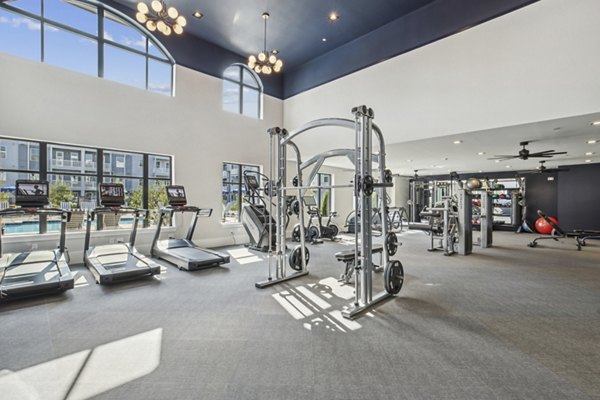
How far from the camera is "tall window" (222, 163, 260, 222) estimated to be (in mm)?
8523

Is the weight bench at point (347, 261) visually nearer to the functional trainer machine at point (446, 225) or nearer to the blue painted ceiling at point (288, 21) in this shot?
the functional trainer machine at point (446, 225)

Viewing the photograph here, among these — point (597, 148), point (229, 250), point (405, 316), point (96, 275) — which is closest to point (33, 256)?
point (96, 275)

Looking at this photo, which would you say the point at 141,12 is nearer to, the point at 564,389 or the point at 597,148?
Result: the point at 564,389

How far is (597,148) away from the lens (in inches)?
318

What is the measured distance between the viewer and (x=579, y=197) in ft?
37.6

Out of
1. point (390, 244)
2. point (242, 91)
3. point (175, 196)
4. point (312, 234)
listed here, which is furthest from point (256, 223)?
point (242, 91)

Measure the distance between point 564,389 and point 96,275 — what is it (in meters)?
5.65

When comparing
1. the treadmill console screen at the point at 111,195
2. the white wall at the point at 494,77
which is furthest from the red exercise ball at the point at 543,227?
the treadmill console screen at the point at 111,195

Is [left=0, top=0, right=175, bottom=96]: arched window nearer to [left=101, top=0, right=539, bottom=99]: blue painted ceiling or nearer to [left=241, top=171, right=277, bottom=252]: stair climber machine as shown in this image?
[left=101, top=0, right=539, bottom=99]: blue painted ceiling

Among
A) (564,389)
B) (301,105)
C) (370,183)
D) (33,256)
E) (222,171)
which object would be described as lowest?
(564,389)

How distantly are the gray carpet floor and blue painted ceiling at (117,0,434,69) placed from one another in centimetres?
596

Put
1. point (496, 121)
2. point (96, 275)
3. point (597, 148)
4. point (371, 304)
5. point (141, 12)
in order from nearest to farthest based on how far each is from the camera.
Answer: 1. point (371, 304)
2. point (96, 275)
3. point (141, 12)
4. point (496, 121)
5. point (597, 148)

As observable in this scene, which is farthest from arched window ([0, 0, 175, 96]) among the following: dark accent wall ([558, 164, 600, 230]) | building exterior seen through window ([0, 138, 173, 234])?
dark accent wall ([558, 164, 600, 230])

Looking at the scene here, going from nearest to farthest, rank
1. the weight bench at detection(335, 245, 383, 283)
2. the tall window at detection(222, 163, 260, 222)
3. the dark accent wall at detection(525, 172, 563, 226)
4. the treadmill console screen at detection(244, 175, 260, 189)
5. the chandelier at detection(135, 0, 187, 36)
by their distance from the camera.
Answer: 1. the weight bench at detection(335, 245, 383, 283)
2. the chandelier at detection(135, 0, 187, 36)
3. the treadmill console screen at detection(244, 175, 260, 189)
4. the tall window at detection(222, 163, 260, 222)
5. the dark accent wall at detection(525, 172, 563, 226)
